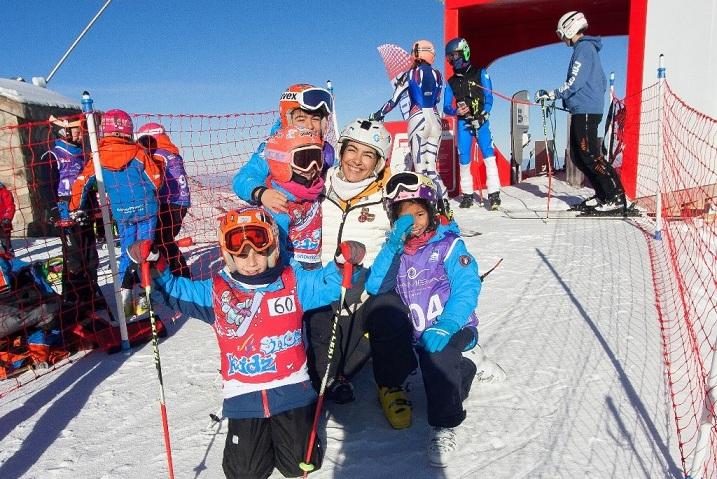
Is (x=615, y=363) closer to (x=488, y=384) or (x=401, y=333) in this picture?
(x=488, y=384)

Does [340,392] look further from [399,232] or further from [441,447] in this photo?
[399,232]

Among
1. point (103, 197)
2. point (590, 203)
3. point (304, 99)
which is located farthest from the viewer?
point (590, 203)

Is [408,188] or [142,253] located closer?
[142,253]

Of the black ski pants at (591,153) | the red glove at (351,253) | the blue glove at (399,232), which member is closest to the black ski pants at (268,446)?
the red glove at (351,253)

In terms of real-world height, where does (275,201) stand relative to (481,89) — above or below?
below

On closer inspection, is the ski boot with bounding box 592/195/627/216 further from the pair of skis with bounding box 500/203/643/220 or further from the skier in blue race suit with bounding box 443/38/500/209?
the skier in blue race suit with bounding box 443/38/500/209

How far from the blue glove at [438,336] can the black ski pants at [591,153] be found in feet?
17.8

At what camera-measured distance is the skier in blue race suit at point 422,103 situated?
7.75 meters

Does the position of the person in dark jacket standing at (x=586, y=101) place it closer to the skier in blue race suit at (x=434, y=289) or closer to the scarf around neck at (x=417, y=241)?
the skier in blue race suit at (x=434, y=289)

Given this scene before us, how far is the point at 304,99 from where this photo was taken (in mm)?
3361

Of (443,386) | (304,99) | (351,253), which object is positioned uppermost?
(304,99)

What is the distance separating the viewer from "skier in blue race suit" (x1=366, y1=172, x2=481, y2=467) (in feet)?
8.52

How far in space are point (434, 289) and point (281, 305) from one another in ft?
2.92

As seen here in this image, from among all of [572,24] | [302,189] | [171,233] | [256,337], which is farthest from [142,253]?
[572,24]
